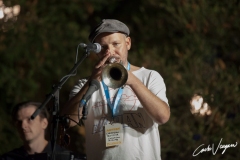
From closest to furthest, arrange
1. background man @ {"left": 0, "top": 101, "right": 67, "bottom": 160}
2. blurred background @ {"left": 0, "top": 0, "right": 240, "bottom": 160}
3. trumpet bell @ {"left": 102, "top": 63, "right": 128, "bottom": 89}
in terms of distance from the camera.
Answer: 1. trumpet bell @ {"left": 102, "top": 63, "right": 128, "bottom": 89}
2. background man @ {"left": 0, "top": 101, "right": 67, "bottom": 160}
3. blurred background @ {"left": 0, "top": 0, "right": 240, "bottom": 160}

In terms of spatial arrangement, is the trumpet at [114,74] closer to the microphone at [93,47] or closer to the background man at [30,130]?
the microphone at [93,47]

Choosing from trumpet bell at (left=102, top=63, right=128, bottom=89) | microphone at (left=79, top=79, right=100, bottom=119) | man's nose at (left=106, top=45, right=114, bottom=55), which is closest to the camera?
microphone at (left=79, top=79, right=100, bottom=119)

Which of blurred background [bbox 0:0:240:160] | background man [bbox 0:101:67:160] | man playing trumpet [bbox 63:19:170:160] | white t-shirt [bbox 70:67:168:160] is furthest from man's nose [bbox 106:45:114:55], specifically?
blurred background [bbox 0:0:240:160]

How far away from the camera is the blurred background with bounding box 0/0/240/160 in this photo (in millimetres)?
7305

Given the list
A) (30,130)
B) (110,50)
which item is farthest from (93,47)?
(30,130)

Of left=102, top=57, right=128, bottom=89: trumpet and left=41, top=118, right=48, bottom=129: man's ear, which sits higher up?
left=102, top=57, right=128, bottom=89: trumpet

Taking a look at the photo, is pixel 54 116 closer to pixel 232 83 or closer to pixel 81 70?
pixel 232 83

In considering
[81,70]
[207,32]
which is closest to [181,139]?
[207,32]

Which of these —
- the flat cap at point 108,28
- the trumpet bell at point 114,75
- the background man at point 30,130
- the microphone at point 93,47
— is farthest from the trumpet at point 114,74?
the background man at point 30,130

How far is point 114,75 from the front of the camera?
13.5 feet

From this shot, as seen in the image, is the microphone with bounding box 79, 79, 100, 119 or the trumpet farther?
the trumpet

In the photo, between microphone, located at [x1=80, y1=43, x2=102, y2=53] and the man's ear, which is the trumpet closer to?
microphone, located at [x1=80, y1=43, x2=102, y2=53]

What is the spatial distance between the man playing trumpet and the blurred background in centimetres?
286

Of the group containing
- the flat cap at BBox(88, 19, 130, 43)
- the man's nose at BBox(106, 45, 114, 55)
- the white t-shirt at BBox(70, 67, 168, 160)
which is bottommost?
the white t-shirt at BBox(70, 67, 168, 160)
